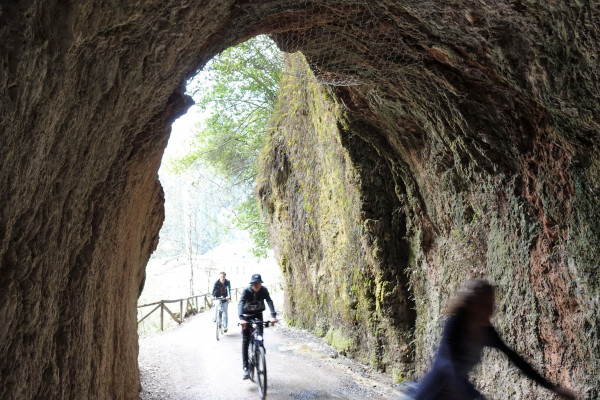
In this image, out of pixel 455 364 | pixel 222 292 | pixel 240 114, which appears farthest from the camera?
pixel 240 114

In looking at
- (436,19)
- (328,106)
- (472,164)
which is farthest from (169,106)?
(328,106)

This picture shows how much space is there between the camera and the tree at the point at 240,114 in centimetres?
2114

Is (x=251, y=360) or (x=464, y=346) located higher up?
(x=464, y=346)

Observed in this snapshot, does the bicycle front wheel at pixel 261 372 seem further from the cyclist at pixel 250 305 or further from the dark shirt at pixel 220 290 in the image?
the dark shirt at pixel 220 290

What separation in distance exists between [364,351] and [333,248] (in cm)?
290

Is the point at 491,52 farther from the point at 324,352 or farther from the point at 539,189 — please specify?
the point at 324,352

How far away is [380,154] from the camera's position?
9586 millimetres

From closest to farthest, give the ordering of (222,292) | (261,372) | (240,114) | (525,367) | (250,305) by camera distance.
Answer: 1. (525,367)
2. (261,372)
3. (250,305)
4. (222,292)
5. (240,114)

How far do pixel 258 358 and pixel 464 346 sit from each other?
4.95m

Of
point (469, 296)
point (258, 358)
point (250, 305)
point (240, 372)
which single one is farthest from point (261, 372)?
point (469, 296)

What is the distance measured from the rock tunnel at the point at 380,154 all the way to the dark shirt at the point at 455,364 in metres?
1.83

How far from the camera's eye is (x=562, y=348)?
200 inches

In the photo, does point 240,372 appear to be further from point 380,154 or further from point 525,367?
point 525,367

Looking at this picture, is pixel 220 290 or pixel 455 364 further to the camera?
pixel 220 290
